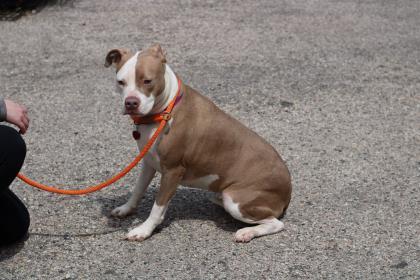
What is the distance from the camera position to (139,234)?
4.40 metres

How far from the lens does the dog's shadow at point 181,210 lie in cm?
471

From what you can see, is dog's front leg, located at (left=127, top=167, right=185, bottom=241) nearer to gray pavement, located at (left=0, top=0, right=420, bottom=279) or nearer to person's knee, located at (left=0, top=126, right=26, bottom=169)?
gray pavement, located at (left=0, top=0, right=420, bottom=279)

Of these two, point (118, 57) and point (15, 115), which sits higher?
point (118, 57)

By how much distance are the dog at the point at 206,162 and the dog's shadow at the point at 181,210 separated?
112 millimetres

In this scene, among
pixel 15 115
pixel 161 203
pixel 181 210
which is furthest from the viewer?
pixel 181 210

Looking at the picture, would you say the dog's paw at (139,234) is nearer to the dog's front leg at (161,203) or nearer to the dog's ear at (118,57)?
the dog's front leg at (161,203)

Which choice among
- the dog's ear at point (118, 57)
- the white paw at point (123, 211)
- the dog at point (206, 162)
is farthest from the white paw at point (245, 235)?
the dog's ear at point (118, 57)

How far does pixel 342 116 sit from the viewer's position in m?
6.64

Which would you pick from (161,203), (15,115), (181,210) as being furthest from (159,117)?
(181,210)

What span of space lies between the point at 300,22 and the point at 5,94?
4.35m

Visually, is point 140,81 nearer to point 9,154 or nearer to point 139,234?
point 9,154

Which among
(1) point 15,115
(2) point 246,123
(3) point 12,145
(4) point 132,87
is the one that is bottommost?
(2) point 246,123

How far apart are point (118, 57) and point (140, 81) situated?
32 cm

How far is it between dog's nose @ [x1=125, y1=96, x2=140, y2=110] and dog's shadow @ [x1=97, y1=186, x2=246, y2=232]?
1100 millimetres
